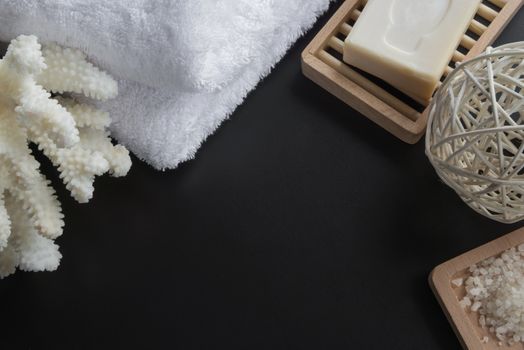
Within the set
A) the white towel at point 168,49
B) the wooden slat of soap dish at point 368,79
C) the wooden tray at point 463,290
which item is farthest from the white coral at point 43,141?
the wooden tray at point 463,290

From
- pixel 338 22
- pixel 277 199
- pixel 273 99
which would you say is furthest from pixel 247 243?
pixel 338 22

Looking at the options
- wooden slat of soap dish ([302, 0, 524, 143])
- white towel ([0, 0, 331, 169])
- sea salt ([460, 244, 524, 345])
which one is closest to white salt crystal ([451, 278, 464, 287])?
sea salt ([460, 244, 524, 345])

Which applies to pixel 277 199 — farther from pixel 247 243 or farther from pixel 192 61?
pixel 192 61

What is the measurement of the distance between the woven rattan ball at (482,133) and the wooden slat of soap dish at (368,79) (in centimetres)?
8

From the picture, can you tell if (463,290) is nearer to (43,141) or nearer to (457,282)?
(457,282)

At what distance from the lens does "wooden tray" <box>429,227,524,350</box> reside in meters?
0.64

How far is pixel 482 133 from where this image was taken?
0.53 meters

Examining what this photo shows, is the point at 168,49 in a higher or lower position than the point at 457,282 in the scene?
higher

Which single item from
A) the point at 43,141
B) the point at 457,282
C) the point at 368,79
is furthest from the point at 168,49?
the point at 457,282

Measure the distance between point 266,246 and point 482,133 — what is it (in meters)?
0.27

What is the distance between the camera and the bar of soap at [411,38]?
2.15ft

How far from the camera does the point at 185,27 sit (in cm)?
58

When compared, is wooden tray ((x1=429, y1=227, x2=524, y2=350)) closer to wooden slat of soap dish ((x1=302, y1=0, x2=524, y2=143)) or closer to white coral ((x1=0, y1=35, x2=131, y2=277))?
wooden slat of soap dish ((x1=302, y1=0, x2=524, y2=143))

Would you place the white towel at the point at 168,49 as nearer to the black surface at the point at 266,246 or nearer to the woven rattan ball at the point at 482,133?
the black surface at the point at 266,246
